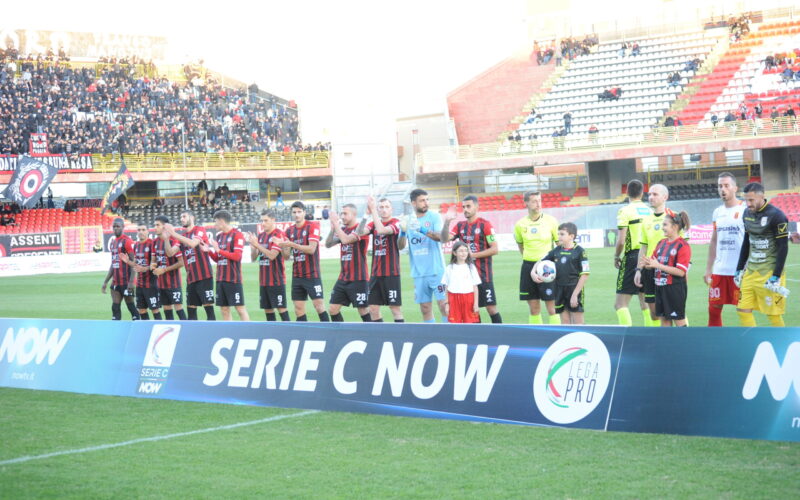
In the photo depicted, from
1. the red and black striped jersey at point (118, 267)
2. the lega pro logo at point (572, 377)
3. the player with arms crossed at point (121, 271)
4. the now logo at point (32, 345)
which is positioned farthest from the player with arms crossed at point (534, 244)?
the red and black striped jersey at point (118, 267)

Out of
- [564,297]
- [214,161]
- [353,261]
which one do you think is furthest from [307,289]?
[214,161]

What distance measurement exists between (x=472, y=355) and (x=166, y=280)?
8.48m

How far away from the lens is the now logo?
10.1 metres

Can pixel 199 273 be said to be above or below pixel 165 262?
below

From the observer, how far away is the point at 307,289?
1267 centimetres

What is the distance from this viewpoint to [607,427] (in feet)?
22.3

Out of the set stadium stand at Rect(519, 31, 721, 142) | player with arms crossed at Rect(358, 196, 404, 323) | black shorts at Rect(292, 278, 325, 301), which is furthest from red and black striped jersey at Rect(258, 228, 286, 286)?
stadium stand at Rect(519, 31, 721, 142)

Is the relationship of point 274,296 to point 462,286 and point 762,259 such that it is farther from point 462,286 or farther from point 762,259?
point 762,259

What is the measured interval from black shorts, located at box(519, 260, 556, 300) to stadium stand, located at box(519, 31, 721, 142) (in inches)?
1378

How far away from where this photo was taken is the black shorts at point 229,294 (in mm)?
13219

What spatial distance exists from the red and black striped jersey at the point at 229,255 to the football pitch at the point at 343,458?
4.44m

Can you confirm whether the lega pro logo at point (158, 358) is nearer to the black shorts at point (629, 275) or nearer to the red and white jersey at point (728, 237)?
the black shorts at point (629, 275)

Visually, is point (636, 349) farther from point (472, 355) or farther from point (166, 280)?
point (166, 280)

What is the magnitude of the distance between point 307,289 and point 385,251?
1.45 meters
